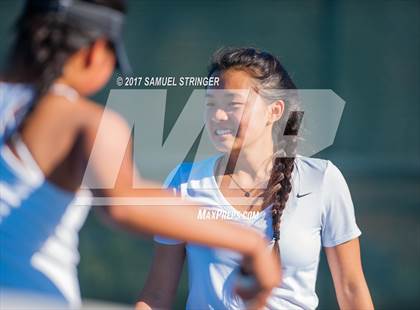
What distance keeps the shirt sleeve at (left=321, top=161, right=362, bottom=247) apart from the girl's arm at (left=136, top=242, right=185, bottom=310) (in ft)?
1.46

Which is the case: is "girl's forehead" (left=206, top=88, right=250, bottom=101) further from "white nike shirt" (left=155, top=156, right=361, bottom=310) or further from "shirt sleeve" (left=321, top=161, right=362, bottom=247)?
"shirt sleeve" (left=321, top=161, right=362, bottom=247)

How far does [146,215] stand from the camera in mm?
1851

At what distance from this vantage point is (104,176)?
184cm

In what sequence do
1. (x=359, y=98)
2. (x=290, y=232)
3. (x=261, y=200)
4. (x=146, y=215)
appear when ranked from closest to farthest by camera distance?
(x=146, y=215) → (x=290, y=232) → (x=261, y=200) → (x=359, y=98)

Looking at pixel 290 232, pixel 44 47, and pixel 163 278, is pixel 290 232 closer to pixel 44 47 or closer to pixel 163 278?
pixel 163 278

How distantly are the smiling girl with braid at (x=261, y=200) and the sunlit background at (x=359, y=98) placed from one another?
2.22 m

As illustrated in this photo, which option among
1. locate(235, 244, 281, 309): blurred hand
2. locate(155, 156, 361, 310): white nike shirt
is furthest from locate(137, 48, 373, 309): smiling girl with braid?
locate(235, 244, 281, 309): blurred hand

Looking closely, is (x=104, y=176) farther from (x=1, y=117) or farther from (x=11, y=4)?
(x=11, y=4)

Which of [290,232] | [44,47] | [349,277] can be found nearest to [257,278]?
[44,47]

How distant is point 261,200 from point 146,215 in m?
1.36

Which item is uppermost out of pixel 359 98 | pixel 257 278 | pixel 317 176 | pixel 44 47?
pixel 44 47

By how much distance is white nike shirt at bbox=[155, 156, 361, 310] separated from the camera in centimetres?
303

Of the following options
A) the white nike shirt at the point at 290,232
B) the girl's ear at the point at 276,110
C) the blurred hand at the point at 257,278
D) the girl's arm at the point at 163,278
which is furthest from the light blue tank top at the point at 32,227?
the girl's ear at the point at 276,110

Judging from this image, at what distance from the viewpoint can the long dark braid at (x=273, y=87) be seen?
10.4ft
